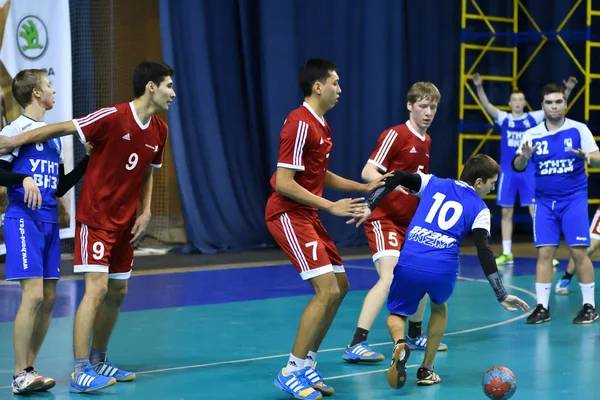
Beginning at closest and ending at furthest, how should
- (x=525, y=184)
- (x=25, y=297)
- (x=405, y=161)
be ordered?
(x=25, y=297), (x=405, y=161), (x=525, y=184)

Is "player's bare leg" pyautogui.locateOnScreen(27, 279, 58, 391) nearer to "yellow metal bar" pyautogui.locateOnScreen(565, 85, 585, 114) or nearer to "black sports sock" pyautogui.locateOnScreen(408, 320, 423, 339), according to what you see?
"black sports sock" pyautogui.locateOnScreen(408, 320, 423, 339)

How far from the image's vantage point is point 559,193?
7.96m

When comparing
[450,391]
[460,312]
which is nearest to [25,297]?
[450,391]

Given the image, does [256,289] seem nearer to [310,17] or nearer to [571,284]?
[571,284]

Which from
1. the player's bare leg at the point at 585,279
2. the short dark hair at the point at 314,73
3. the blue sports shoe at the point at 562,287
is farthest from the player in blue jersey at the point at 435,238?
the blue sports shoe at the point at 562,287

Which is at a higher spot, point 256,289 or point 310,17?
point 310,17

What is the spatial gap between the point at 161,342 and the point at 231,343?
497 millimetres

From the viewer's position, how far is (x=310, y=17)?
46.0 ft

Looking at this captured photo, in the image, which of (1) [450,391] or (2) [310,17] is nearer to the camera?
(1) [450,391]

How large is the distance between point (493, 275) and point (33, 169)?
8.57 feet

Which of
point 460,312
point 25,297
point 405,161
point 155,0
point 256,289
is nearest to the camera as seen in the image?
point 25,297

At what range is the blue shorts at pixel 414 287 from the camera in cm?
557

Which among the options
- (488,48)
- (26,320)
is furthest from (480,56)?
(26,320)

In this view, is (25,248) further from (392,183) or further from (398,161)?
(398,161)
